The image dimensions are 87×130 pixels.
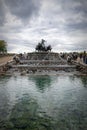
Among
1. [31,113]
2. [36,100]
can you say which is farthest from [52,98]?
[31,113]

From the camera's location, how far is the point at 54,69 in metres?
33.6

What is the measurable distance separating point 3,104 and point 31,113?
265 centimetres

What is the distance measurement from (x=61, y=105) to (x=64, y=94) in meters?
3.37

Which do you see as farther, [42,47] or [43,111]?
[42,47]

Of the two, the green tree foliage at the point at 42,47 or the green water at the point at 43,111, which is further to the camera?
the green tree foliage at the point at 42,47

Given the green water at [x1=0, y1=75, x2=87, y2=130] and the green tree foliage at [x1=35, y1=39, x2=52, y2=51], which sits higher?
the green tree foliage at [x1=35, y1=39, x2=52, y2=51]

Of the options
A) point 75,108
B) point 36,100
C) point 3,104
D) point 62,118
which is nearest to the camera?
point 62,118

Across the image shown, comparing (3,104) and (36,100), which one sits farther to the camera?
(36,100)

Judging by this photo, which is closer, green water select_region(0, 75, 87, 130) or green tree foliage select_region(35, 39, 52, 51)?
green water select_region(0, 75, 87, 130)

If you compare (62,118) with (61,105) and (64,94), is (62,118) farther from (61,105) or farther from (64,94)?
(64,94)

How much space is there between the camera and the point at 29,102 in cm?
1391

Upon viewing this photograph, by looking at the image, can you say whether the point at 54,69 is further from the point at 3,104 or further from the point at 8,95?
the point at 3,104

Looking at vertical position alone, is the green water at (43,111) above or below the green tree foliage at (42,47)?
below

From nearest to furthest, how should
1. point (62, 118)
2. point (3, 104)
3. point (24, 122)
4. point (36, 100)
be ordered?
point (24, 122), point (62, 118), point (3, 104), point (36, 100)
